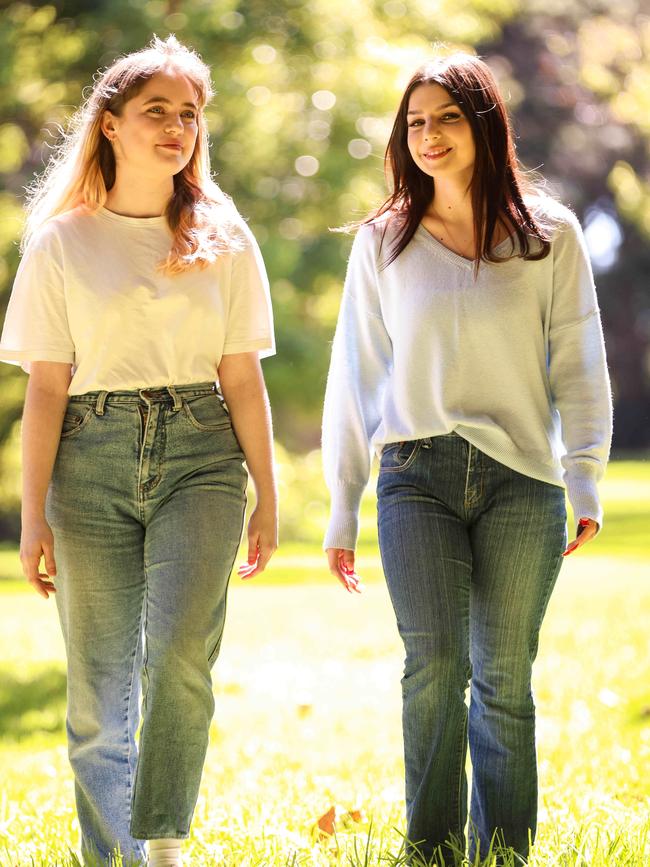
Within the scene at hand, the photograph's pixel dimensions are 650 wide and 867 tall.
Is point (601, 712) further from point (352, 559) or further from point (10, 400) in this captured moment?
point (10, 400)

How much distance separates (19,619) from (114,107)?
7.67 metres

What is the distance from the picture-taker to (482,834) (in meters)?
3.07

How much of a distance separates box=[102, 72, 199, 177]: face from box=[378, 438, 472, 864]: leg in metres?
0.94

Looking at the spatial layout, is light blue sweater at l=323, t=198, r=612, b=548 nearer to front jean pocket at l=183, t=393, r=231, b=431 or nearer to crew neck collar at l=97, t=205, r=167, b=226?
front jean pocket at l=183, t=393, r=231, b=431

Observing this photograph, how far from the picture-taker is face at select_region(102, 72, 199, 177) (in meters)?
3.08

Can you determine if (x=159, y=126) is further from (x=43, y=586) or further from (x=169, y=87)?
(x=43, y=586)

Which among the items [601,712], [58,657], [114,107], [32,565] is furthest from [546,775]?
[58,657]

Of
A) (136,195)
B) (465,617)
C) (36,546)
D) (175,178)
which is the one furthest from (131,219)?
(465,617)

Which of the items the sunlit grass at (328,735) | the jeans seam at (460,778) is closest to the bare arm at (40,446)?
the sunlit grass at (328,735)

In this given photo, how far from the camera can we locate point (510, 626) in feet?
9.78

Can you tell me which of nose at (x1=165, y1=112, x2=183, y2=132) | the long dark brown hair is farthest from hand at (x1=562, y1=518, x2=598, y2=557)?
nose at (x1=165, y1=112, x2=183, y2=132)

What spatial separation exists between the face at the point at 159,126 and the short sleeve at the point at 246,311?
272mm

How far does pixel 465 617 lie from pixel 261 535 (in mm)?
557

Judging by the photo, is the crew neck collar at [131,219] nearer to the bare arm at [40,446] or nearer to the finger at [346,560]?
the bare arm at [40,446]
